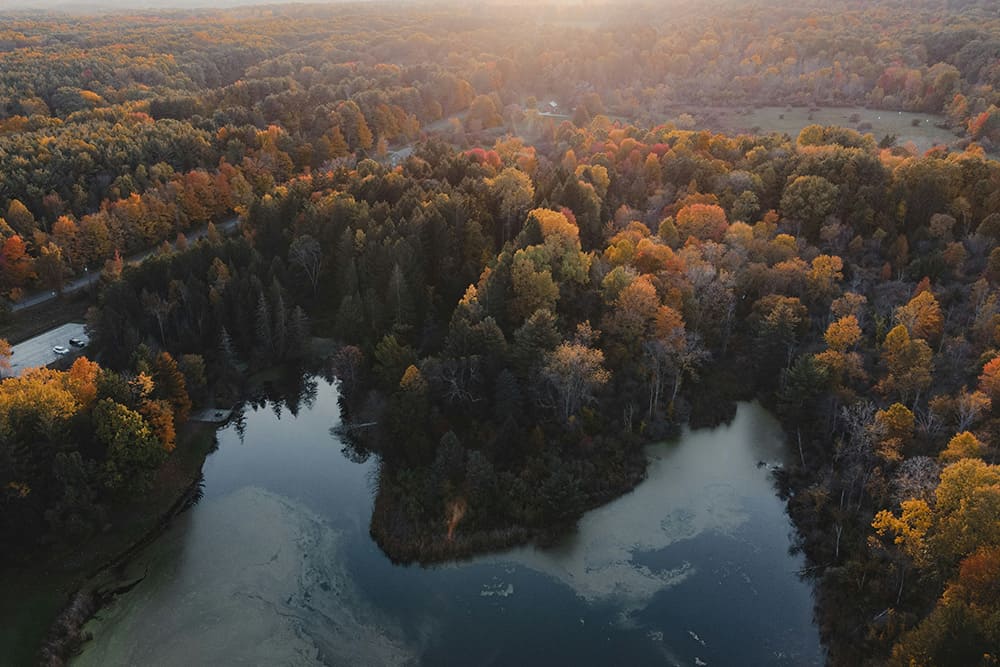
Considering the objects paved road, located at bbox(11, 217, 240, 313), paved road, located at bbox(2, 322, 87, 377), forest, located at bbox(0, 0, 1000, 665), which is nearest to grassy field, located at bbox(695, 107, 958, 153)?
forest, located at bbox(0, 0, 1000, 665)

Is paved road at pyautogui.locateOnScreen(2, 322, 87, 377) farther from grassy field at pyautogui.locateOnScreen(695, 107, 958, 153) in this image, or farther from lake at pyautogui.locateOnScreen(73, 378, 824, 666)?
grassy field at pyautogui.locateOnScreen(695, 107, 958, 153)

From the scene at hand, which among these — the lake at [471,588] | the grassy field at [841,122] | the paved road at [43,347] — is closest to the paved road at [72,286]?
the paved road at [43,347]

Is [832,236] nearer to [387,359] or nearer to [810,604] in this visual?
[810,604]

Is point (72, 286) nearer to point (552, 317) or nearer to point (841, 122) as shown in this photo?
point (552, 317)

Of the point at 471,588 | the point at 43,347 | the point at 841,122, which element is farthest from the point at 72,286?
the point at 841,122

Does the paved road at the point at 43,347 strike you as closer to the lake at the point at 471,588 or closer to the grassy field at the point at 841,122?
the lake at the point at 471,588
